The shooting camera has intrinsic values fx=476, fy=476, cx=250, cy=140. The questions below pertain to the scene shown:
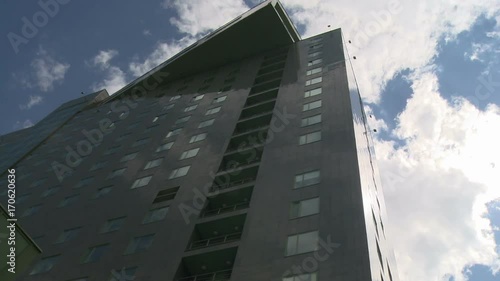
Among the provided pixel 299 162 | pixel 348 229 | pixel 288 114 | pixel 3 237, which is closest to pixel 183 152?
pixel 288 114

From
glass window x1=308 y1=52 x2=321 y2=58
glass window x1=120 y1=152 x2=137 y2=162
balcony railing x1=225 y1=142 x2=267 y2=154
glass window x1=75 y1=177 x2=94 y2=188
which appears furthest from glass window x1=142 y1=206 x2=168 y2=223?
glass window x1=308 y1=52 x2=321 y2=58

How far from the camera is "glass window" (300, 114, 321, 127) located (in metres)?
41.0

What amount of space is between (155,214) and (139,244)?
3396mm

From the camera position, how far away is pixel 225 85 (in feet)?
209

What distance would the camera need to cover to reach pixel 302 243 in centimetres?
2728

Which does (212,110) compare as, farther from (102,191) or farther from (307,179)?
(307,179)

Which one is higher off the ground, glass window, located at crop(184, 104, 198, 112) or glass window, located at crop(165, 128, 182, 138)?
glass window, located at crop(184, 104, 198, 112)

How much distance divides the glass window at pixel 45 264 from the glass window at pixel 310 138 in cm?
2087

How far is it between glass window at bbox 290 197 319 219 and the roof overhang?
46.8m

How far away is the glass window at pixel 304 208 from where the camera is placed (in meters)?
29.7

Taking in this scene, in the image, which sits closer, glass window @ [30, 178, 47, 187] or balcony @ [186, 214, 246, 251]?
balcony @ [186, 214, 246, 251]

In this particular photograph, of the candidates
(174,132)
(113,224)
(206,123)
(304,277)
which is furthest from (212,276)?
(174,132)

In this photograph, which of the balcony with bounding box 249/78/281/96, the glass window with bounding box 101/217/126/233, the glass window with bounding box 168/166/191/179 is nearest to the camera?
the glass window with bounding box 101/217/126/233

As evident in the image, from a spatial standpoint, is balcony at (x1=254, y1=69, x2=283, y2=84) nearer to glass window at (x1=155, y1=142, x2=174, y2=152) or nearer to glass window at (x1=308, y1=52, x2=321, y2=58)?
glass window at (x1=308, y1=52, x2=321, y2=58)
